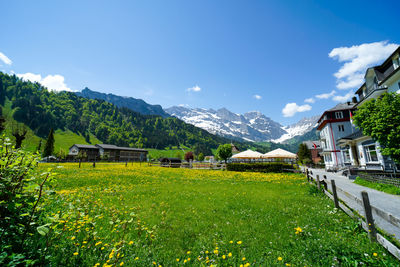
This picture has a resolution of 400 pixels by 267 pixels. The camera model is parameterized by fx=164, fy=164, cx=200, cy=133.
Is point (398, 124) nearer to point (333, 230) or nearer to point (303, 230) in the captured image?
point (333, 230)

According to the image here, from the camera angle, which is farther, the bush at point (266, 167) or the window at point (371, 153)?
the bush at point (266, 167)

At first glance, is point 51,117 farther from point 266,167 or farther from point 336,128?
point 336,128

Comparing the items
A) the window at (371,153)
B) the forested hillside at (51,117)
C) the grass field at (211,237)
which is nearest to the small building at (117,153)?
the forested hillside at (51,117)

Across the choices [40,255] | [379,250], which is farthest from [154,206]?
[379,250]

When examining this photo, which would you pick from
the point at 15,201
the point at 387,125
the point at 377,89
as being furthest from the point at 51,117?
the point at 377,89

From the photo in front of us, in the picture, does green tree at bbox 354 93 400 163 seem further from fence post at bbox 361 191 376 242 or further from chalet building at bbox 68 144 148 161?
chalet building at bbox 68 144 148 161

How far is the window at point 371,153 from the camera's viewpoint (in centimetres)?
2186

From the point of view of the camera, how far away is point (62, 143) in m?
120

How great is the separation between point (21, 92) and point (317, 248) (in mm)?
237542

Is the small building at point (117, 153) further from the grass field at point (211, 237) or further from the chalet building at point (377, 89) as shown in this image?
the chalet building at point (377, 89)

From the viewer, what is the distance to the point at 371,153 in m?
22.5

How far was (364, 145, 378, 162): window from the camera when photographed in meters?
21.9

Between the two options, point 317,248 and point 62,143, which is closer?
point 317,248

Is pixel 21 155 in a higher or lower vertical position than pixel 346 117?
lower
